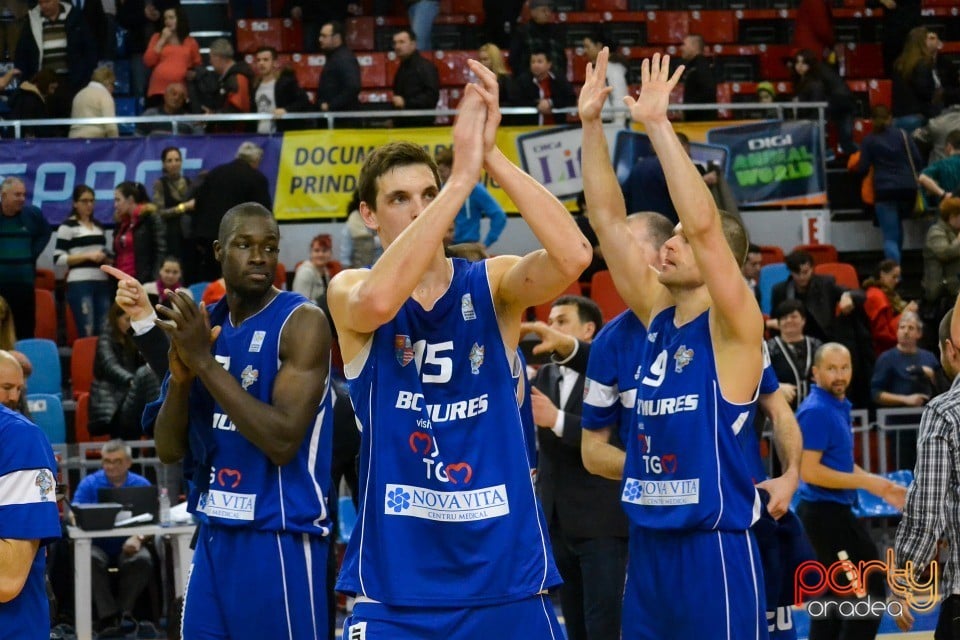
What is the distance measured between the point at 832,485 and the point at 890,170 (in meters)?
9.12

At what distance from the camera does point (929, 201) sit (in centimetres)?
1647

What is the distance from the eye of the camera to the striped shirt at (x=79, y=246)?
13750mm

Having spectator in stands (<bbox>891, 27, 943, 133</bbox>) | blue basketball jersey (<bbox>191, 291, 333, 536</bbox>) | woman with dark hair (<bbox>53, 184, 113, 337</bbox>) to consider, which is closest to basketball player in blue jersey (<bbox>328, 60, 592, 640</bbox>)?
blue basketball jersey (<bbox>191, 291, 333, 536</bbox>)

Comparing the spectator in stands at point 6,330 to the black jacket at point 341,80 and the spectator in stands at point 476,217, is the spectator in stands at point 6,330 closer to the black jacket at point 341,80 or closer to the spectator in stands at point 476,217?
the spectator in stands at point 476,217

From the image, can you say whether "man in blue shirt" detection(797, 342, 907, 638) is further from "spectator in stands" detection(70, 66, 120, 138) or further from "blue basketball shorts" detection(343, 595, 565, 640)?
"spectator in stands" detection(70, 66, 120, 138)

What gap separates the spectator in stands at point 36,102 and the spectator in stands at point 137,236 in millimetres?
2148

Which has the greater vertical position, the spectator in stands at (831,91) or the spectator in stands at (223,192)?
the spectator in stands at (831,91)

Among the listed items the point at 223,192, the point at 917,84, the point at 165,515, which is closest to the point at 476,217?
the point at 223,192

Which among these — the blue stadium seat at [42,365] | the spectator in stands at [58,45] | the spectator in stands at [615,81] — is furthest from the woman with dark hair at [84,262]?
the spectator in stands at [615,81]

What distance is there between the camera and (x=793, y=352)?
11617 millimetres

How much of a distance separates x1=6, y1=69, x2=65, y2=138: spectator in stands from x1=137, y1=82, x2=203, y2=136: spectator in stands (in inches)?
40.3

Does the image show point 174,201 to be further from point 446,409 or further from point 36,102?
point 446,409

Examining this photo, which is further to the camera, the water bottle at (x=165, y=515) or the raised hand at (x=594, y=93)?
the water bottle at (x=165, y=515)

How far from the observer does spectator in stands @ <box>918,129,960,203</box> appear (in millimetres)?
15820
